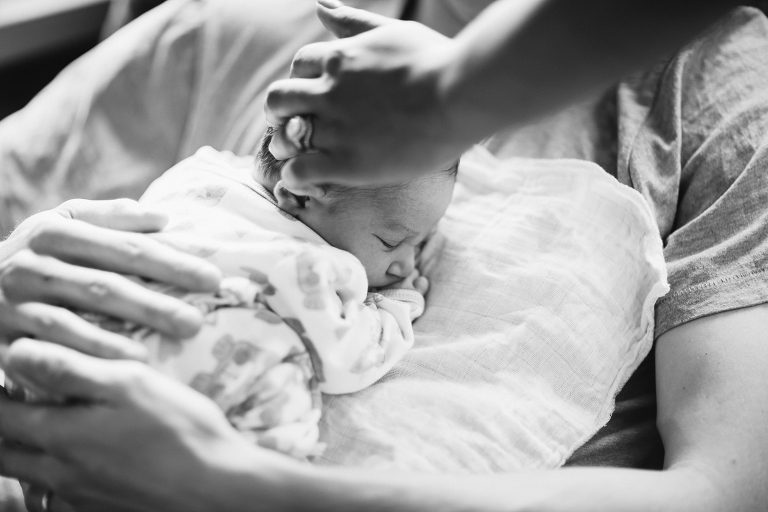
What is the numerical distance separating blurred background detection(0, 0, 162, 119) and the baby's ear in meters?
1.35

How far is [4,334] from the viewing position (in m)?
0.87

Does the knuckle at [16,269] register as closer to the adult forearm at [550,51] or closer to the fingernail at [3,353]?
the fingernail at [3,353]

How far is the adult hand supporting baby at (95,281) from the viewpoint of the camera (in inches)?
30.4

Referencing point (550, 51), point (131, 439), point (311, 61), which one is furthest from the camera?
point (311, 61)

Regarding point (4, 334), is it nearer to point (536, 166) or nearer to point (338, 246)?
point (338, 246)

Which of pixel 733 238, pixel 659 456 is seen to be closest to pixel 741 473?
pixel 659 456

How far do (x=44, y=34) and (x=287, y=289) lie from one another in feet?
5.64

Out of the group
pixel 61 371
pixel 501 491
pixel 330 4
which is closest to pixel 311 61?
pixel 330 4

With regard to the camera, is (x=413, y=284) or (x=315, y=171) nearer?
(x=315, y=171)

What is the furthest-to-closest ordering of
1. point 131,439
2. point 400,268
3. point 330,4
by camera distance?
1. point 400,268
2. point 330,4
3. point 131,439

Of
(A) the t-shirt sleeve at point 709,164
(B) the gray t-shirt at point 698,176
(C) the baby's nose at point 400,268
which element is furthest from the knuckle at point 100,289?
(A) the t-shirt sleeve at point 709,164

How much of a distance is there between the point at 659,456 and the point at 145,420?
810 millimetres

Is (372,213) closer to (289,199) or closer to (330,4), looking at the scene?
(289,199)

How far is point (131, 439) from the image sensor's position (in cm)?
72
